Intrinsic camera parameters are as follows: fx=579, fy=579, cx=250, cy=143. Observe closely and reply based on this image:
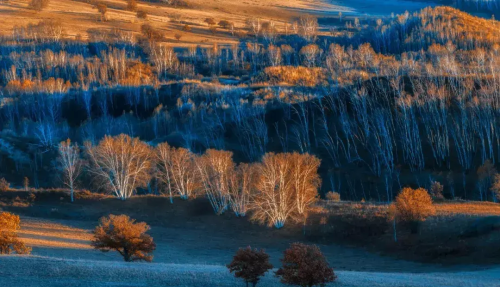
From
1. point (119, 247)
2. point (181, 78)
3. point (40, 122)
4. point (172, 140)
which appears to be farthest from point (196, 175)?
point (181, 78)

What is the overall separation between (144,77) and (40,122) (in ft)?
119

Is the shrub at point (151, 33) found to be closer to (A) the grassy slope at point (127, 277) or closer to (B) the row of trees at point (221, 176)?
(B) the row of trees at point (221, 176)

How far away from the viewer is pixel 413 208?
50.0 meters

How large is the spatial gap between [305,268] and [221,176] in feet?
114

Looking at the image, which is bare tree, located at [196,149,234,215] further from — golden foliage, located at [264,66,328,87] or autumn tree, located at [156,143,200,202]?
golden foliage, located at [264,66,328,87]

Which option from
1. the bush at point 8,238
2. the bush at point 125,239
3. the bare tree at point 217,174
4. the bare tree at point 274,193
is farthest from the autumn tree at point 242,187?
the bush at point 8,238

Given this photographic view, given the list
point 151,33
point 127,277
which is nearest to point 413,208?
point 127,277

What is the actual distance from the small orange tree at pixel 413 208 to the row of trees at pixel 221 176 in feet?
31.0

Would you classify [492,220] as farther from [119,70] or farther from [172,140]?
[119,70]

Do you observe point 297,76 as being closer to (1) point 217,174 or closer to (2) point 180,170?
(2) point 180,170

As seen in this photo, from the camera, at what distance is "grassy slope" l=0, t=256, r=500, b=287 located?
1077 inches

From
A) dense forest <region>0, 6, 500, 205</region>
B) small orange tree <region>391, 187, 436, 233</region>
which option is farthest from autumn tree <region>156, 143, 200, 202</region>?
small orange tree <region>391, 187, 436, 233</region>

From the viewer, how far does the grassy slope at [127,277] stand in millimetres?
27344

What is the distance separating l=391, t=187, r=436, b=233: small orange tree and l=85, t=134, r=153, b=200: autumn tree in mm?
29426
